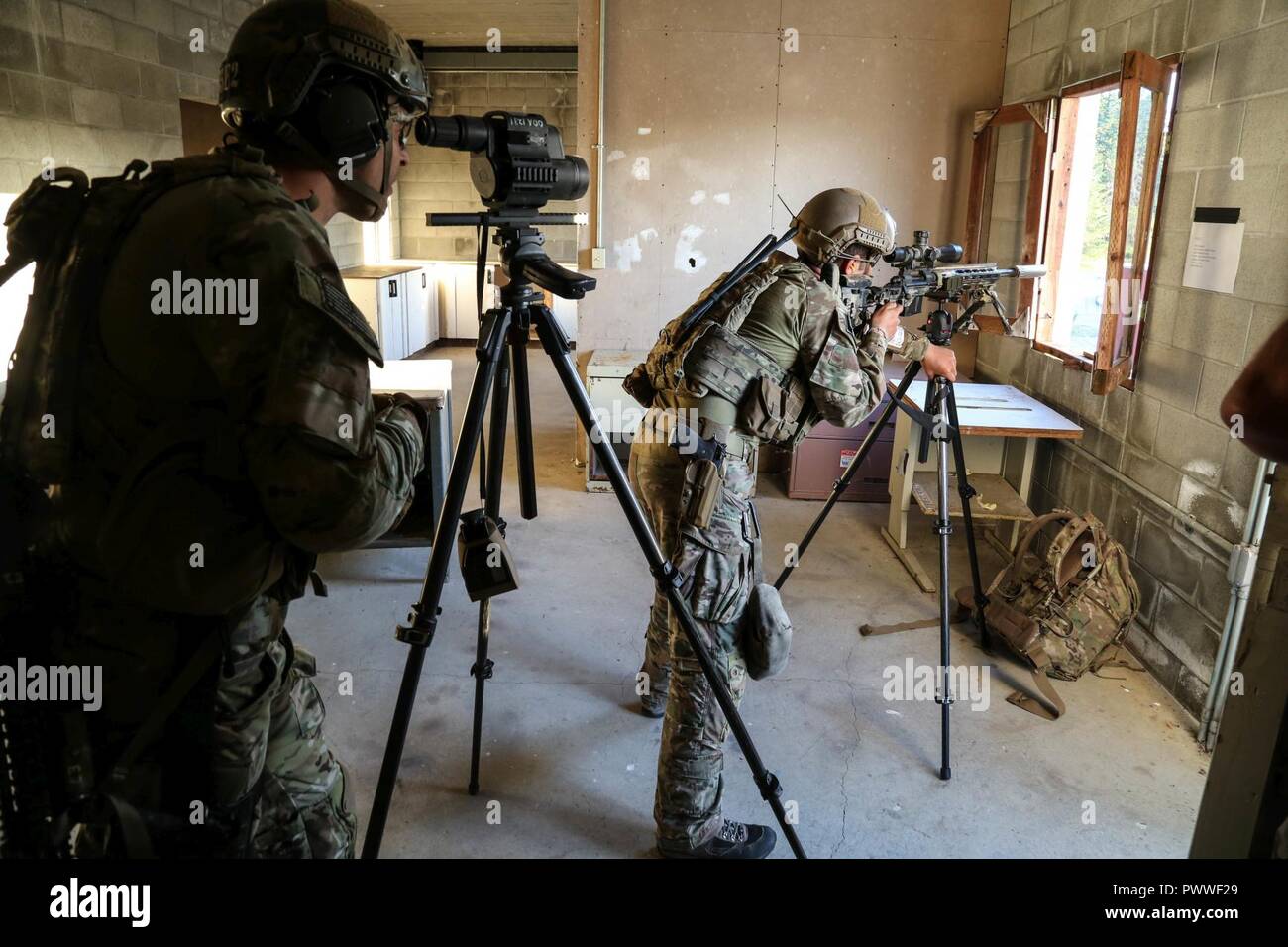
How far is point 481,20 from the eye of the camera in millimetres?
8227

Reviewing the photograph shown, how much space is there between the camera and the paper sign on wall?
2807 mm

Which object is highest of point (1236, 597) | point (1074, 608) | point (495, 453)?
point (495, 453)

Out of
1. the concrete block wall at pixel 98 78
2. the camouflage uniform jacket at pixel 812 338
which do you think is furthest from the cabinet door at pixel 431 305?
the camouflage uniform jacket at pixel 812 338

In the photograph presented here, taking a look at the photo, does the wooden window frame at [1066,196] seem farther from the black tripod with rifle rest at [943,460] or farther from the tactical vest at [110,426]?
the tactical vest at [110,426]

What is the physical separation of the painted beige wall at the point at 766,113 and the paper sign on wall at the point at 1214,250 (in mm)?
2228

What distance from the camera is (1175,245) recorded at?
10.3 feet

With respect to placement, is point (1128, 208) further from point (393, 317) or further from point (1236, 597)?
point (393, 317)

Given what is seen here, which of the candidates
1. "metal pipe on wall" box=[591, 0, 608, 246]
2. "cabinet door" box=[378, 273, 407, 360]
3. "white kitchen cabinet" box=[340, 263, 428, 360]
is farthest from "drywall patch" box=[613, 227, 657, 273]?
"cabinet door" box=[378, 273, 407, 360]

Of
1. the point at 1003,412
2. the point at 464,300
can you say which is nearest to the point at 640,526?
the point at 1003,412

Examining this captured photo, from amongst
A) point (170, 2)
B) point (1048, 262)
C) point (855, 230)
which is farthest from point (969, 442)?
point (170, 2)

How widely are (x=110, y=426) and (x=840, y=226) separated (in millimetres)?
1791

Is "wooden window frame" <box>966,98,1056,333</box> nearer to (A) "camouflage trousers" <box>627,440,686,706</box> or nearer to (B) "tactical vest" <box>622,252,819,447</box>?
(B) "tactical vest" <box>622,252,819,447</box>

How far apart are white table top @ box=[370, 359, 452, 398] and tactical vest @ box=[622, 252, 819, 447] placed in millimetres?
1718
